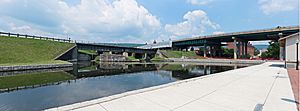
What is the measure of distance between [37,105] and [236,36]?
6871 cm

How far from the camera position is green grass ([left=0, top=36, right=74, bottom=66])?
1177 inches

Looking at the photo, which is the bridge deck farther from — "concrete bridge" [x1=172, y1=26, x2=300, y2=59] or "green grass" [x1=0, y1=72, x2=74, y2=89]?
"green grass" [x1=0, y1=72, x2=74, y2=89]

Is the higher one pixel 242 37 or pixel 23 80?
pixel 242 37

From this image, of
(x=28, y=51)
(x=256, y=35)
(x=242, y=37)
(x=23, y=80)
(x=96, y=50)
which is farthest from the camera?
(x=242, y=37)

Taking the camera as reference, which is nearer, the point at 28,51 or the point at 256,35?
the point at 28,51

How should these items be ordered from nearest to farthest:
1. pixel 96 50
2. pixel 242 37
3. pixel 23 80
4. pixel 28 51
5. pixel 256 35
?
pixel 23 80 < pixel 28 51 < pixel 256 35 < pixel 96 50 < pixel 242 37

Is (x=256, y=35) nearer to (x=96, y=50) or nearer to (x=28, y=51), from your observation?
(x=96, y=50)

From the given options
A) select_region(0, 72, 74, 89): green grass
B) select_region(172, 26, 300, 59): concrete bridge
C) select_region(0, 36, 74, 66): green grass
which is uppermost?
select_region(172, 26, 300, 59): concrete bridge

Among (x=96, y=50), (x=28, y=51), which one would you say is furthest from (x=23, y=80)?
(x=96, y=50)

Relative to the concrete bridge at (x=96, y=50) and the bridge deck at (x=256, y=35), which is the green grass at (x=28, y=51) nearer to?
the concrete bridge at (x=96, y=50)

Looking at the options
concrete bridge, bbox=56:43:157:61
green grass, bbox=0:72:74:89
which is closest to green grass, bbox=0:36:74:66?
concrete bridge, bbox=56:43:157:61

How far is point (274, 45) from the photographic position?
69938 mm

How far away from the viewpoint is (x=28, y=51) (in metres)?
36.7

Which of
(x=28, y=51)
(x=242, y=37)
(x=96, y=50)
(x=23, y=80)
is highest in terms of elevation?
(x=242, y=37)
